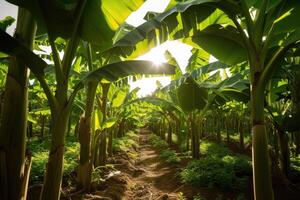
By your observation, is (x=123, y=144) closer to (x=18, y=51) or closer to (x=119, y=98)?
(x=119, y=98)

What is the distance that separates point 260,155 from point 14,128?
2.45 m

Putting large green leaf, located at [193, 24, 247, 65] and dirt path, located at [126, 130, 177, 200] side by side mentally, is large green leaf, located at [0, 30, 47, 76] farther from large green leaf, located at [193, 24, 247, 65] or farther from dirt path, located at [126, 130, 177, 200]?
dirt path, located at [126, 130, 177, 200]

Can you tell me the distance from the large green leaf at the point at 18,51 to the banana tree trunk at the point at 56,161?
560 mm

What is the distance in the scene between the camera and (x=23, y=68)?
2385mm

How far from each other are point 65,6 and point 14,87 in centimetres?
109

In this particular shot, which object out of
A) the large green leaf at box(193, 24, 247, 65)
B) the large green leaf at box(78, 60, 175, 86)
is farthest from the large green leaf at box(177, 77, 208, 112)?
the large green leaf at box(78, 60, 175, 86)

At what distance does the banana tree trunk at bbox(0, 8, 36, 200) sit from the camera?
81.2 inches

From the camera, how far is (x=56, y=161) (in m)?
2.56

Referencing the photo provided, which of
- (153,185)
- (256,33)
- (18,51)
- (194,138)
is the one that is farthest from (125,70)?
(194,138)

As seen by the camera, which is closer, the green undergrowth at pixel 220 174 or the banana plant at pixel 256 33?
the banana plant at pixel 256 33

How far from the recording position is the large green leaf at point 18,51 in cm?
212

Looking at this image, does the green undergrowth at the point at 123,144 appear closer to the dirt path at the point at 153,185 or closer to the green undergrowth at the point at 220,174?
the dirt path at the point at 153,185

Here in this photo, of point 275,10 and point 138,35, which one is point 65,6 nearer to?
point 138,35

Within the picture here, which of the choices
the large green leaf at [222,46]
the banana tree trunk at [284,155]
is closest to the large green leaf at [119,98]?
the large green leaf at [222,46]
